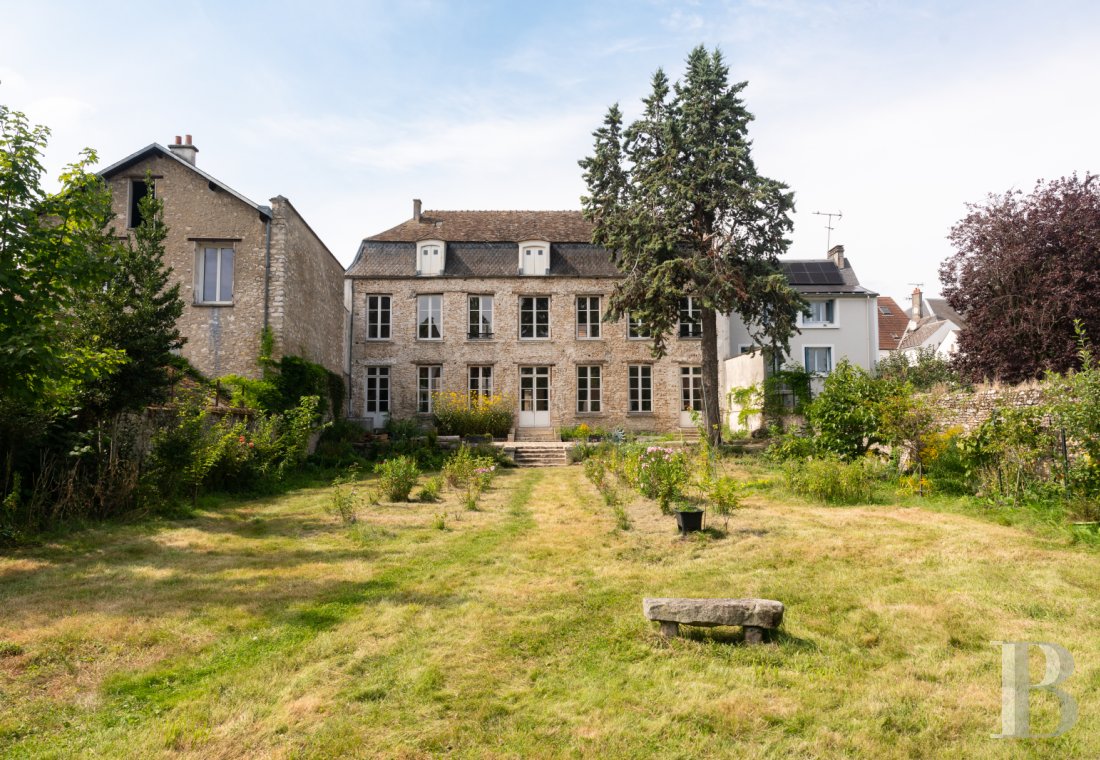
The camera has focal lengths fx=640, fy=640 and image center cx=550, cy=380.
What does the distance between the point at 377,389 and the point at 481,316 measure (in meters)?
4.39

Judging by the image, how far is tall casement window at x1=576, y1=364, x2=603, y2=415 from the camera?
22.1 metres

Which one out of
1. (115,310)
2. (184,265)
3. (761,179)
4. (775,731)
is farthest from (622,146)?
(775,731)

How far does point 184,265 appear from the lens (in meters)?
16.4

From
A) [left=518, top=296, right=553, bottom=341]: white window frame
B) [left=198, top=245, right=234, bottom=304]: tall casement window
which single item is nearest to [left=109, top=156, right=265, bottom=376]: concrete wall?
[left=198, top=245, right=234, bottom=304]: tall casement window

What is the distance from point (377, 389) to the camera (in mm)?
22141

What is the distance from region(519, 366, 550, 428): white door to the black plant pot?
1456 cm

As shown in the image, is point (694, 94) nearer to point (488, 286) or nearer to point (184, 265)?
point (488, 286)

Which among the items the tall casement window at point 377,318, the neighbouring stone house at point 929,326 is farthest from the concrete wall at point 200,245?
the neighbouring stone house at point 929,326

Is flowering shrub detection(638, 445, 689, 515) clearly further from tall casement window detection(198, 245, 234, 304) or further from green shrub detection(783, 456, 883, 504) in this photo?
tall casement window detection(198, 245, 234, 304)

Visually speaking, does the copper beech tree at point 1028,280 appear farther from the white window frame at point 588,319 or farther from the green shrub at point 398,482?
the green shrub at point 398,482

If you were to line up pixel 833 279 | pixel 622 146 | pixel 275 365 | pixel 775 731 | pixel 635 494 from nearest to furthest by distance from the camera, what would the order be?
1. pixel 775 731
2. pixel 635 494
3. pixel 275 365
4. pixel 622 146
5. pixel 833 279

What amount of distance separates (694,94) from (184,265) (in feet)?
45.3

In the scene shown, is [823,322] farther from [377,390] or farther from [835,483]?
[377,390]

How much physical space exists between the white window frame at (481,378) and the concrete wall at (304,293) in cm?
427
